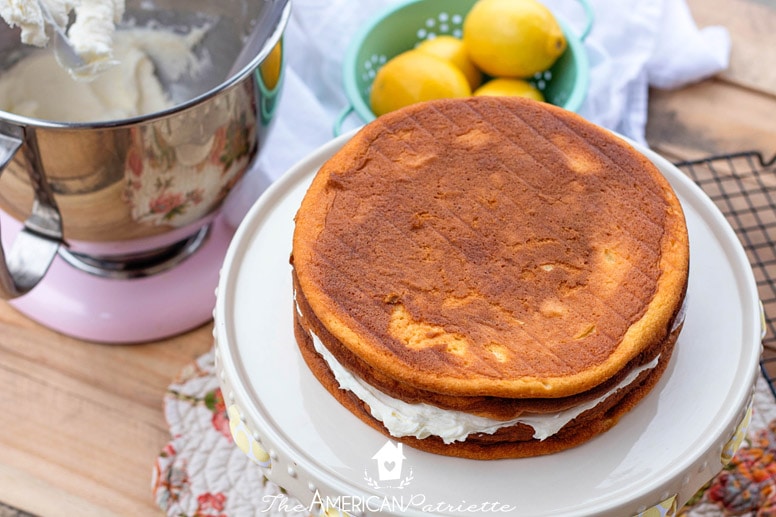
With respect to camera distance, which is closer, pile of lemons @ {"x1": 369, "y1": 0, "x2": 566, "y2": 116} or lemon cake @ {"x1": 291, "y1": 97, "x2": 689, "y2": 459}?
lemon cake @ {"x1": 291, "y1": 97, "x2": 689, "y2": 459}

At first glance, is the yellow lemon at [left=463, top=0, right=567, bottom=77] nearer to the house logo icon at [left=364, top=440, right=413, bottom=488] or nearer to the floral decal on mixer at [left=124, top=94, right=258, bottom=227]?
the floral decal on mixer at [left=124, top=94, right=258, bottom=227]

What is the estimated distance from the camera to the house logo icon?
77 cm

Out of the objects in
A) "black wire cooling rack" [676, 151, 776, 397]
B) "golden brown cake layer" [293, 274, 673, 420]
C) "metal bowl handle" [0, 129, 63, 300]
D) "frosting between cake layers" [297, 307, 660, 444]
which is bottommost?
"black wire cooling rack" [676, 151, 776, 397]

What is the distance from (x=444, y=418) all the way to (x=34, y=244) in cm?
62

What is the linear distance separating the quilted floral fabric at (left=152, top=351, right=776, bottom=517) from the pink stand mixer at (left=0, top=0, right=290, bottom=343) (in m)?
0.15

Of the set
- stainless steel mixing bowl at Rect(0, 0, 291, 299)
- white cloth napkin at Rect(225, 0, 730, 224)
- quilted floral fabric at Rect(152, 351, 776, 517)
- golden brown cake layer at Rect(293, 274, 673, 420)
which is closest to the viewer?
golden brown cake layer at Rect(293, 274, 673, 420)

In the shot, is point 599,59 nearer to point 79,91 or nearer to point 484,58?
point 484,58

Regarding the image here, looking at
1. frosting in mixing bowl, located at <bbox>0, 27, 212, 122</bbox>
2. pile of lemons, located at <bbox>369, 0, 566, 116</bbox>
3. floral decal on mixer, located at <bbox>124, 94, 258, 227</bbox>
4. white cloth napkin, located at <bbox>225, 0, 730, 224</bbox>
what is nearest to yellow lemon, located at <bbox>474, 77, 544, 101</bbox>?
pile of lemons, located at <bbox>369, 0, 566, 116</bbox>

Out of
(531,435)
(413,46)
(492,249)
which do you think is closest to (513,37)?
(413,46)

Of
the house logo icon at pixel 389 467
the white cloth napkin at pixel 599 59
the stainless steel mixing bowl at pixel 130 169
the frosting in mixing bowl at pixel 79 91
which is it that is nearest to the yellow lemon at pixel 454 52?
the white cloth napkin at pixel 599 59

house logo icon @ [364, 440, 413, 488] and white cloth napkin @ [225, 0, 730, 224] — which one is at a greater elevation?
house logo icon @ [364, 440, 413, 488]

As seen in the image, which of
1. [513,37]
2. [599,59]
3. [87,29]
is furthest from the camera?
[599,59]

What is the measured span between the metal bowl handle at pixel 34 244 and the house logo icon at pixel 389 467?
1.68 feet

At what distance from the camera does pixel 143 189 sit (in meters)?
1.06
